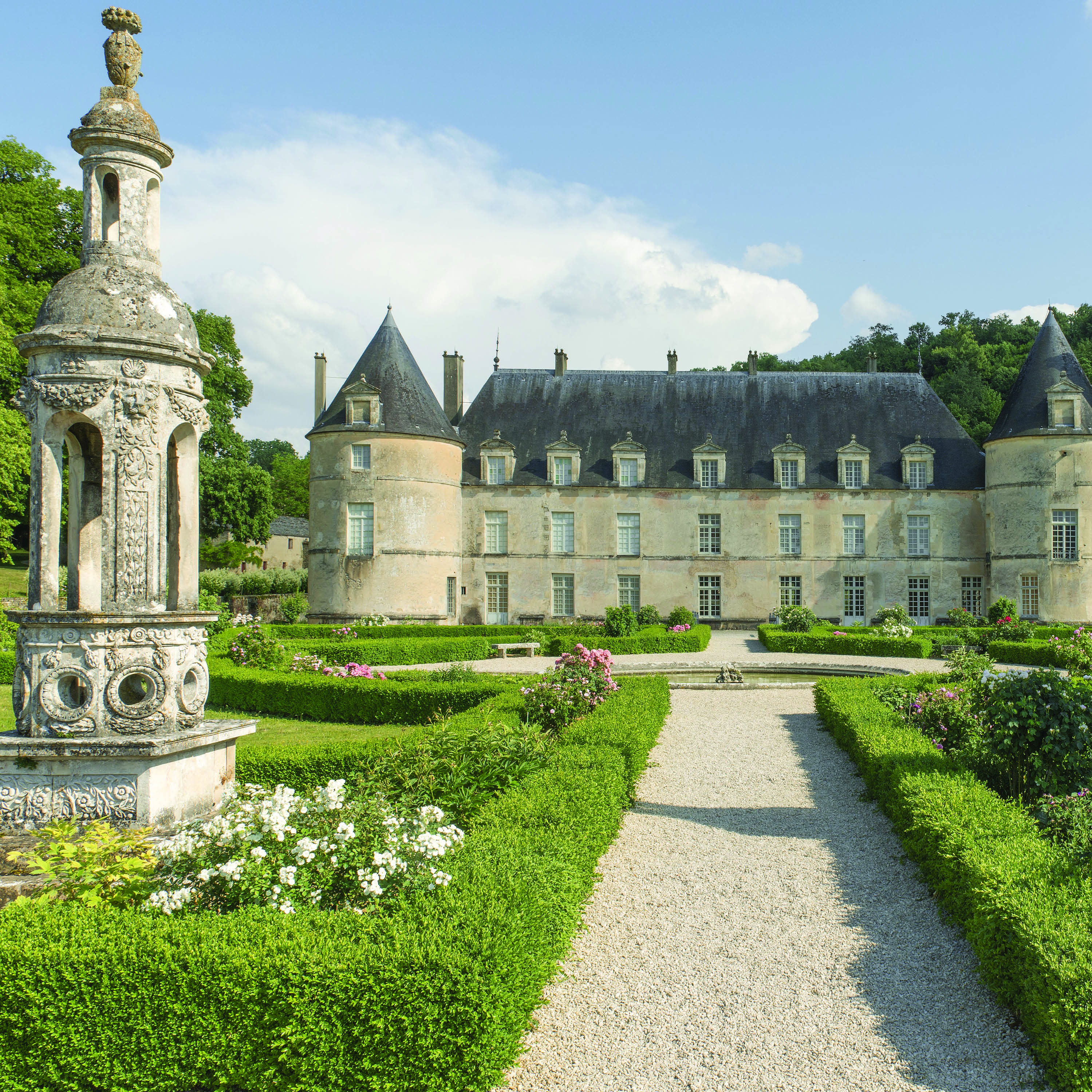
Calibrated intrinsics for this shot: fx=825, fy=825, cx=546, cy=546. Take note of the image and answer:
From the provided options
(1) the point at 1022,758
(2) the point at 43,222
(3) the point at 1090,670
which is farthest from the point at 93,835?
(2) the point at 43,222

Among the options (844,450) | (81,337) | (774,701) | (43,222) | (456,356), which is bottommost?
(774,701)

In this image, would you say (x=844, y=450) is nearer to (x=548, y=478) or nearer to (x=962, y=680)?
(x=548, y=478)

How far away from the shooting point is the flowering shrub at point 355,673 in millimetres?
12605

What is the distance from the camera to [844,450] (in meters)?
28.8

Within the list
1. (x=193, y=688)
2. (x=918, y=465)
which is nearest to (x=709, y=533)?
(x=918, y=465)

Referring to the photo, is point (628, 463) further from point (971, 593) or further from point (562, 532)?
point (971, 593)

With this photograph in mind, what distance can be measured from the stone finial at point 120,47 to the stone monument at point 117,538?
11 millimetres

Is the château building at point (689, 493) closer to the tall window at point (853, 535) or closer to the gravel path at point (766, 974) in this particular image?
the tall window at point (853, 535)

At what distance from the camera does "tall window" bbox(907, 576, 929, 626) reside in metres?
28.3

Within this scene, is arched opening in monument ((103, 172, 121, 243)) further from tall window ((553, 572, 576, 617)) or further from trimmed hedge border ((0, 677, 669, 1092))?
tall window ((553, 572, 576, 617))

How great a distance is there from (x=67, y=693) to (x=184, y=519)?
1508 millimetres

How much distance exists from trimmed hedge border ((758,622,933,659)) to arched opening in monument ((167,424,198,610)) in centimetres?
1657

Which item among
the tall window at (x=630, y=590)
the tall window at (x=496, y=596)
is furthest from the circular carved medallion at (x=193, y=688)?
the tall window at (x=630, y=590)

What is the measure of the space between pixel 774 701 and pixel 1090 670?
205 inches
